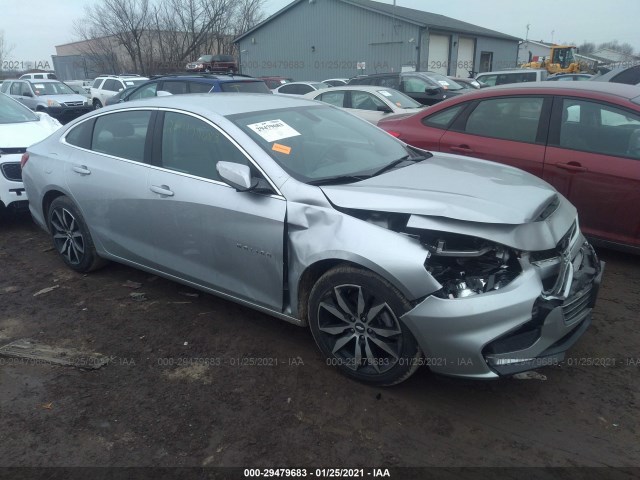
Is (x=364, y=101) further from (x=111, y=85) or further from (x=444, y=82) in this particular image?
(x=111, y=85)

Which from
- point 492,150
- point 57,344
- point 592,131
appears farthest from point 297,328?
point 592,131

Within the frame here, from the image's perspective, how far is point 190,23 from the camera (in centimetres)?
Result: 3884

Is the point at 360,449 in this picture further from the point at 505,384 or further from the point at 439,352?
the point at 505,384

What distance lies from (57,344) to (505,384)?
3.03m

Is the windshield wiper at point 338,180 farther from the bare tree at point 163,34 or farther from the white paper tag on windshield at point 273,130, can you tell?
the bare tree at point 163,34

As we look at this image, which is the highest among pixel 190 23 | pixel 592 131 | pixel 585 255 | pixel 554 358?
pixel 190 23

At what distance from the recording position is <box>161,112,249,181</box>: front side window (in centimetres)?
335

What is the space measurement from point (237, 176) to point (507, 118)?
3.08 metres

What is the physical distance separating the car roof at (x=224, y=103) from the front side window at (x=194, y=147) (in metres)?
0.11

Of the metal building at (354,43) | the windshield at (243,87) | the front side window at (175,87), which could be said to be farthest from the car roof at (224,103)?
the metal building at (354,43)

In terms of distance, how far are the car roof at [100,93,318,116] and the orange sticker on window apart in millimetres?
468

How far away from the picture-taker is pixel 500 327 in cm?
248

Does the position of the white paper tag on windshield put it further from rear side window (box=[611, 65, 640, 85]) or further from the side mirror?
rear side window (box=[611, 65, 640, 85])

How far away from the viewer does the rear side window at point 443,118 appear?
5273mm
